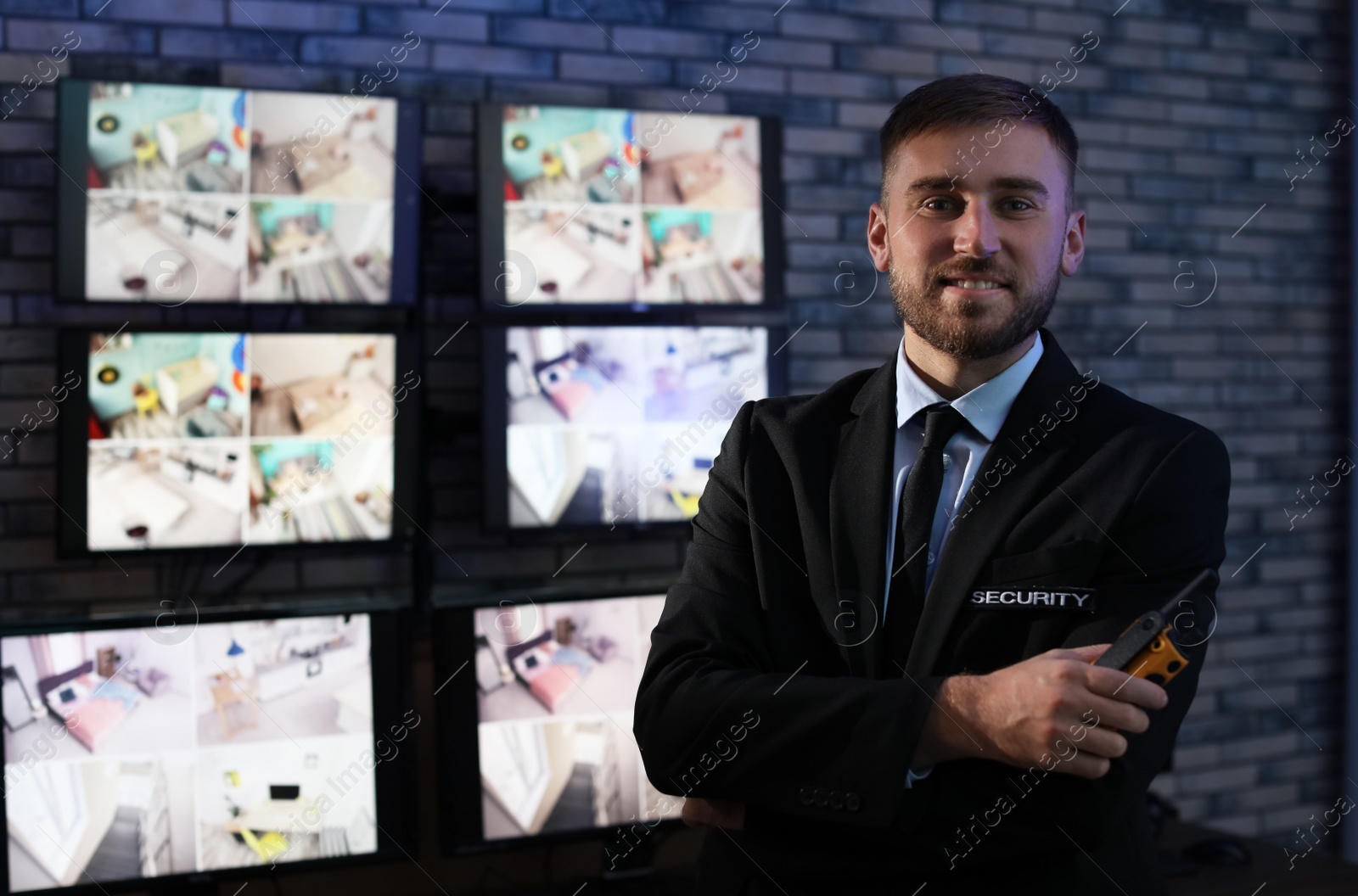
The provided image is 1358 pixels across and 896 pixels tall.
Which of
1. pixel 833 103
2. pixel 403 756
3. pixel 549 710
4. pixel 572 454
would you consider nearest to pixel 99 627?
pixel 403 756

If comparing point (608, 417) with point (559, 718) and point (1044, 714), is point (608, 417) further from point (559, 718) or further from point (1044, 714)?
point (1044, 714)

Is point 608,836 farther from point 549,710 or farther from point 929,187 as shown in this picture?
point 929,187

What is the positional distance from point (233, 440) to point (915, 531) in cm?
148

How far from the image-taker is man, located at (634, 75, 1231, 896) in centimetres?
113

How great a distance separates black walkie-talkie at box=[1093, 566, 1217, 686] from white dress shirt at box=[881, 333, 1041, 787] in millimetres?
227

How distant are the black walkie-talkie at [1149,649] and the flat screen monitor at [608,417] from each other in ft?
4.72

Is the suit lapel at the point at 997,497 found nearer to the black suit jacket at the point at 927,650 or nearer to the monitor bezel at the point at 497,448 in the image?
the black suit jacket at the point at 927,650

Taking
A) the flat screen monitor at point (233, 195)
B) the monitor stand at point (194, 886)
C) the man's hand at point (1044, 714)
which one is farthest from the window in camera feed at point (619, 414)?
the man's hand at point (1044, 714)

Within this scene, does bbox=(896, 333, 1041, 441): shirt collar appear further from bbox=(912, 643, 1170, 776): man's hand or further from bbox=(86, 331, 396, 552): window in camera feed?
bbox=(86, 331, 396, 552): window in camera feed

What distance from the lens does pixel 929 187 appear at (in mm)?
1287

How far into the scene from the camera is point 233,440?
218 cm

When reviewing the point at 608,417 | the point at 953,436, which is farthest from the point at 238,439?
the point at 953,436

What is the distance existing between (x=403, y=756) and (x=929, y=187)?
4.62 ft

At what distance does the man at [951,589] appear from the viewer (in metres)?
1.13
